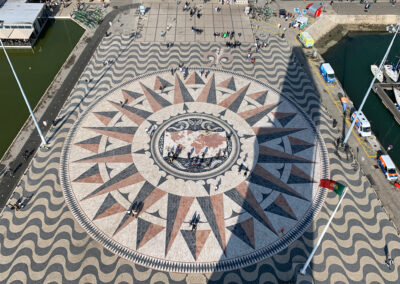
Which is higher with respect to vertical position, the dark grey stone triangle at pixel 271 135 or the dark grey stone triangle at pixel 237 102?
the dark grey stone triangle at pixel 237 102

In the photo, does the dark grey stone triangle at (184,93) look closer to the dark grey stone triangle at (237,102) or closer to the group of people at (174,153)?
the dark grey stone triangle at (237,102)

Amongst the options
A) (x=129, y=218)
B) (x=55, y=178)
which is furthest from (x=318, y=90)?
(x=55, y=178)

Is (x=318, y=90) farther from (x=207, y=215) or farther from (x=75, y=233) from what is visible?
(x=75, y=233)

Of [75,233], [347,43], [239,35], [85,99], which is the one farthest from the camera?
[347,43]

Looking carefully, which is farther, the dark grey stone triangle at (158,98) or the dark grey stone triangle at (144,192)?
the dark grey stone triangle at (158,98)

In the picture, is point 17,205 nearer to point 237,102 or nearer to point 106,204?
point 106,204

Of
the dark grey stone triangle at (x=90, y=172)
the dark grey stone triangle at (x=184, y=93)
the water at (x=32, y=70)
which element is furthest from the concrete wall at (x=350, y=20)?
the dark grey stone triangle at (x=90, y=172)

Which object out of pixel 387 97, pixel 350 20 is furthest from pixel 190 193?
pixel 350 20
